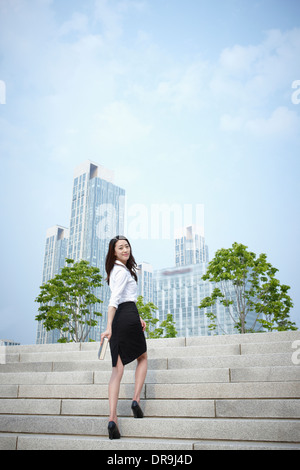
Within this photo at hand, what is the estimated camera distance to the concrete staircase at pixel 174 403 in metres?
3.51

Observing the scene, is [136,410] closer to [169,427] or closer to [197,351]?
[169,427]

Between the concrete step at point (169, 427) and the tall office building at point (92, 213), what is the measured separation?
10929 cm

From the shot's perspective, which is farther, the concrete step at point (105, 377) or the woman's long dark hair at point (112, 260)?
the concrete step at point (105, 377)

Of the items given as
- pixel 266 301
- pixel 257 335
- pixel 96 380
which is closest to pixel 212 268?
pixel 266 301

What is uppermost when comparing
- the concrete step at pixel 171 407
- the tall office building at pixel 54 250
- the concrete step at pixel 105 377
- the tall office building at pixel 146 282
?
the tall office building at pixel 54 250

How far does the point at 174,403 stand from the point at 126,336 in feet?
3.27

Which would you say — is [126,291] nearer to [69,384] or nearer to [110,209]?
[69,384]

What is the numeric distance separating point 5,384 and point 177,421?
115 inches

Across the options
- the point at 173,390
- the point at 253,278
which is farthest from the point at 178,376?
the point at 253,278

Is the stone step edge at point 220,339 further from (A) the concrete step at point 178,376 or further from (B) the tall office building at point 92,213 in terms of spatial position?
(B) the tall office building at point 92,213

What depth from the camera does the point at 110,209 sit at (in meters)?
124

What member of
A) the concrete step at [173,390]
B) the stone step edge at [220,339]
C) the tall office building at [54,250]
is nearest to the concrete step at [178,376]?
the concrete step at [173,390]

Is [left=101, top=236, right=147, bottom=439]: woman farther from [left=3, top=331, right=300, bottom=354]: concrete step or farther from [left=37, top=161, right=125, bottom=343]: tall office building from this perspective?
[left=37, top=161, right=125, bottom=343]: tall office building

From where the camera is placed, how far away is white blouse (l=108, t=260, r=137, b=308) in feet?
13.0
